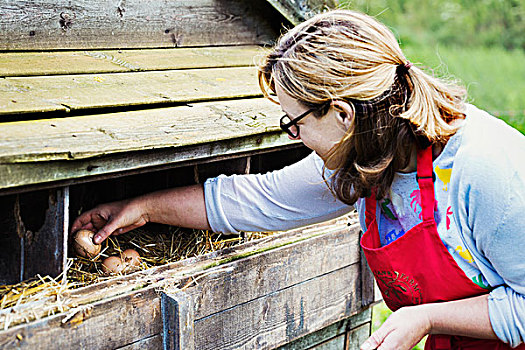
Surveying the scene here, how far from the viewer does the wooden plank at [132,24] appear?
2.46 m

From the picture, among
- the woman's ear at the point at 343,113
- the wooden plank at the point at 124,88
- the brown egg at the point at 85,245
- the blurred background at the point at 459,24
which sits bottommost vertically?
the brown egg at the point at 85,245

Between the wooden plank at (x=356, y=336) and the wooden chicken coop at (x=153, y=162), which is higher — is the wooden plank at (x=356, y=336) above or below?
below

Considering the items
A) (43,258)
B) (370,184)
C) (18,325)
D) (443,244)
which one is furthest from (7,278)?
(443,244)

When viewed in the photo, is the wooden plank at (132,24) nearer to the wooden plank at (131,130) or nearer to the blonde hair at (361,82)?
the wooden plank at (131,130)

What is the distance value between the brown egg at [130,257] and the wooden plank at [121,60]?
2.20 ft

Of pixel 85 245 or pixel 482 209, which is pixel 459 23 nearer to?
pixel 482 209

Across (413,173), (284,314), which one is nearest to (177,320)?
(284,314)

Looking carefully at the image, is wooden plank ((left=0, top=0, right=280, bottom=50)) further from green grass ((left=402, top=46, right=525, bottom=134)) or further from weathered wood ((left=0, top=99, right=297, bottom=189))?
green grass ((left=402, top=46, right=525, bottom=134))

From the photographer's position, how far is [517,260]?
1.87 metres

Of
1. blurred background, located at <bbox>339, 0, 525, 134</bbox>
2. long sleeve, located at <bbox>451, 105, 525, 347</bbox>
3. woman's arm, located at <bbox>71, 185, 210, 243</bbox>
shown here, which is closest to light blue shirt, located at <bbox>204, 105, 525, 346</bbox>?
long sleeve, located at <bbox>451, 105, 525, 347</bbox>

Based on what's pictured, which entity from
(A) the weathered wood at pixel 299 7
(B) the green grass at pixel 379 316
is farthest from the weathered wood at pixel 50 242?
(B) the green grass at pixel 379 316

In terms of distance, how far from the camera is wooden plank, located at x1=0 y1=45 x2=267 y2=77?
2.29 meters

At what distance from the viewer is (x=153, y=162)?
1938 mm

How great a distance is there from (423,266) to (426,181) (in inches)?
11.0
